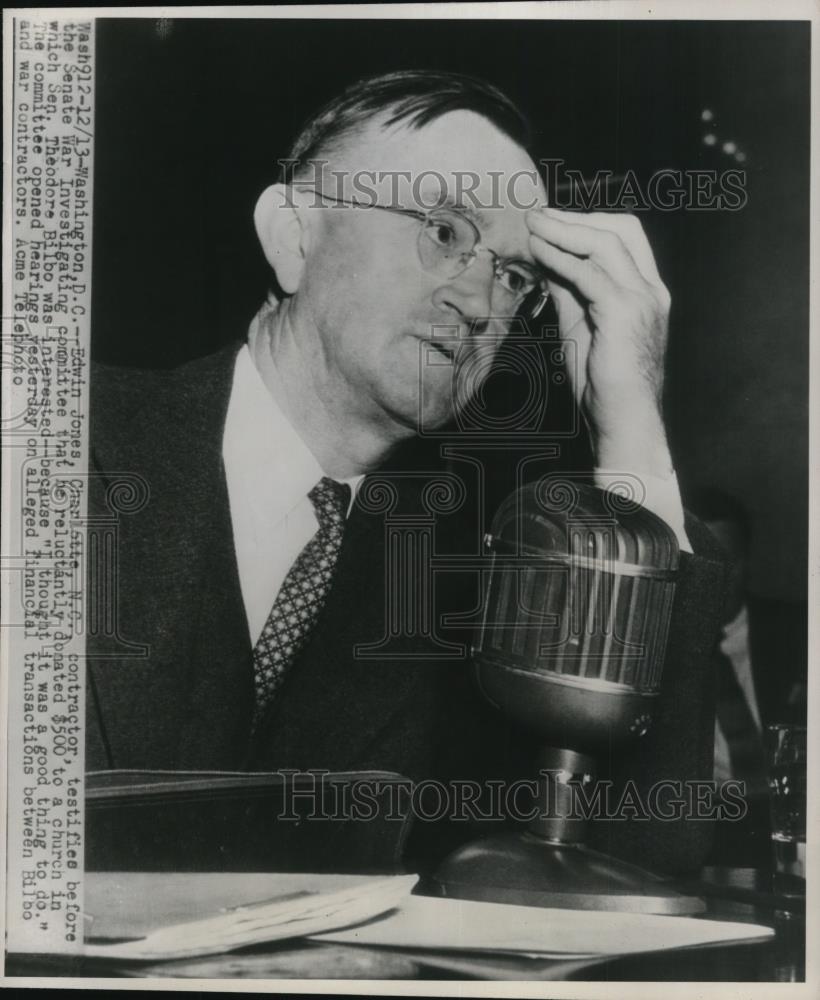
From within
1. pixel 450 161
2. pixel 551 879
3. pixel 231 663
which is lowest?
pixel 551 879

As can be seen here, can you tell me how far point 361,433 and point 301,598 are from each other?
1.05 ft

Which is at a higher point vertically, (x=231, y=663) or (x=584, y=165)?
(x=584, y=165)

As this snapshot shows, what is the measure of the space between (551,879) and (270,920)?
1.67 feet

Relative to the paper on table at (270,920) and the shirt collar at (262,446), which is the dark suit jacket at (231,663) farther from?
the paper on table at (270,920)

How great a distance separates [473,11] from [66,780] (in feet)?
5.29

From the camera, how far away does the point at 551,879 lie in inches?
74.5

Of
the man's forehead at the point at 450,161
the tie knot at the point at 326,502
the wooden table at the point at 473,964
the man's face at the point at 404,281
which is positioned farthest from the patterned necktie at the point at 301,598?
the man's forehead at the point at 450,161

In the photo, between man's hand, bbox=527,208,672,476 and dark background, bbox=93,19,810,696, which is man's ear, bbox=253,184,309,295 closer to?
dark background, bbox=93,19,810,696

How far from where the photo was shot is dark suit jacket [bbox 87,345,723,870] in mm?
1893

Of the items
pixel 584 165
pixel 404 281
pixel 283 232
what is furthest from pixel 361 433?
pixel 584 165

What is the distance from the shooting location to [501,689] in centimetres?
188

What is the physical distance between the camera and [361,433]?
76.4 inches

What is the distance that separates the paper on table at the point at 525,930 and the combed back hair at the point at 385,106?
4.49 feet

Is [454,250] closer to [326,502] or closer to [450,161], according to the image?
[450,161]
